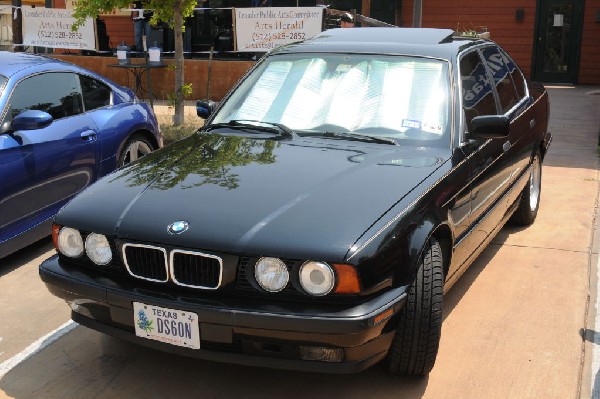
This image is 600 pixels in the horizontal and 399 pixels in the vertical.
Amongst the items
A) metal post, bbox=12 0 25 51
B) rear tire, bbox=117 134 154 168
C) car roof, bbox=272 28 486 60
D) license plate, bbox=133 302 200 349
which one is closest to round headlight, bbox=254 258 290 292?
license plate, bbox=133 302 200 349

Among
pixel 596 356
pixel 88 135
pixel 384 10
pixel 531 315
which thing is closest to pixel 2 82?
pixel 88 135

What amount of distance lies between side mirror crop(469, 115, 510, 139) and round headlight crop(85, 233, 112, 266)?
6.90 ft

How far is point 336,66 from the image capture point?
15.2 ft

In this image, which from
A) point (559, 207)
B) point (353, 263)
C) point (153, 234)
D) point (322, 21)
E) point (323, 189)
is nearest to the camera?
point (353, 263)

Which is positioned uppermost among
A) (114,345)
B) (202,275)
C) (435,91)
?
(435,91)

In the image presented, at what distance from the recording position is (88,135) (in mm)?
5844

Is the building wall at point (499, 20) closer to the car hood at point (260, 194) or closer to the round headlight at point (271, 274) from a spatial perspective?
the car hood at point (260, 194)

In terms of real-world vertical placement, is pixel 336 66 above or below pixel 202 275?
above

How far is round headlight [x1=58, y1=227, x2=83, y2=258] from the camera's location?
3480mm

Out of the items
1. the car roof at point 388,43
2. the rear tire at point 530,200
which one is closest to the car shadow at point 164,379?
the car roof at point 388,43

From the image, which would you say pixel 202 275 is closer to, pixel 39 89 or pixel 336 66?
pixel 336 66

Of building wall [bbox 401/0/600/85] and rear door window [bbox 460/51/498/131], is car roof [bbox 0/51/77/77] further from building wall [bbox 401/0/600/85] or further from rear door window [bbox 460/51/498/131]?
building wall [bbox 401/0/600/85]

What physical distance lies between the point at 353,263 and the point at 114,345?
66.0 inches

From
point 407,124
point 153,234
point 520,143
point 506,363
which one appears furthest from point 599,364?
point 153,234
